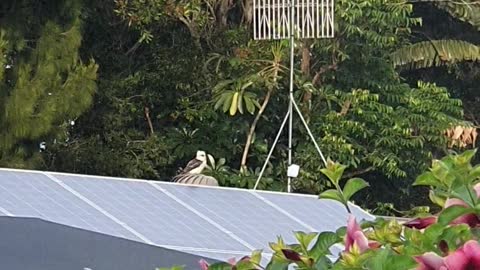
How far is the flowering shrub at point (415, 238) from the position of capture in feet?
4.41

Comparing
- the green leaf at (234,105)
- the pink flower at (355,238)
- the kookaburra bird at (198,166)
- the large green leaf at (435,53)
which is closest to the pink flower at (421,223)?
the pink flower at (355,238)

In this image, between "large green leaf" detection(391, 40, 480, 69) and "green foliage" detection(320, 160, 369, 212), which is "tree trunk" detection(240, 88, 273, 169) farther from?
"green foliage" detection(320, 160, 369, 212)

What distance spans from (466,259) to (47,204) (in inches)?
133

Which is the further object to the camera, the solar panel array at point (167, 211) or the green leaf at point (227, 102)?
the green leaf at point (227, 102)

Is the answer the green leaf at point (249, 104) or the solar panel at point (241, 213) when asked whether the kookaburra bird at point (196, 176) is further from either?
the solar panel at point (241, 213)

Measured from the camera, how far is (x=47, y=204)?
4.49 m

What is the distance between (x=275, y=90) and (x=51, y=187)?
22.5 feet

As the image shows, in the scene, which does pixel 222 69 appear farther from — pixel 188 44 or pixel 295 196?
pixel 295 196

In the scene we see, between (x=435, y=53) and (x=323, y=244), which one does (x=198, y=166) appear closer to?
(x=435, y=53)

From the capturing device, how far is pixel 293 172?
360 inches

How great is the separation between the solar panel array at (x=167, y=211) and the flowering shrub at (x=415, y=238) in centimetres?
268

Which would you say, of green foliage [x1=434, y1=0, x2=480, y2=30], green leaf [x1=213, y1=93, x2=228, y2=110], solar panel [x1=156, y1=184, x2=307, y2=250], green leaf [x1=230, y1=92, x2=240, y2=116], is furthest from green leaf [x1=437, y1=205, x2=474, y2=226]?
green foliage [x1=434, y1=0, x2=480, y2=30]

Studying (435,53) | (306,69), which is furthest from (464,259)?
(435,53)

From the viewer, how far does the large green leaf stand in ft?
41.9
